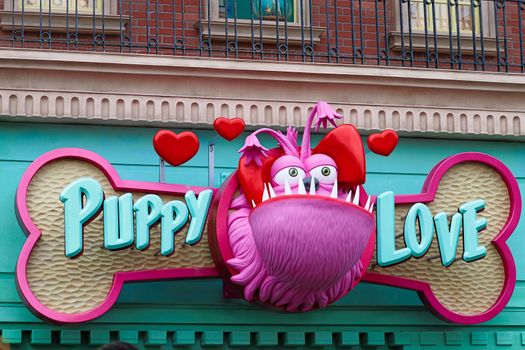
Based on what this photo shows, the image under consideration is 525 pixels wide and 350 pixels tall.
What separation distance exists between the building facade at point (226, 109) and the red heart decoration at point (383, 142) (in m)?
0.64

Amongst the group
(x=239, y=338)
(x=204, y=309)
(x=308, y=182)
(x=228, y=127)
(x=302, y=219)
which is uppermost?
(x=228, y=127)

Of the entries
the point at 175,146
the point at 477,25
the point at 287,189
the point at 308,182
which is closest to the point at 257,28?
the point at 175,146

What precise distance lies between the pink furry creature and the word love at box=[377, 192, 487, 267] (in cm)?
15

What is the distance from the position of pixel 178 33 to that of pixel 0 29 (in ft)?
5.18

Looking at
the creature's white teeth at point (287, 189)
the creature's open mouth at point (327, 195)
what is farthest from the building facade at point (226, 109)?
the creature's white teeth at point (287, 189)

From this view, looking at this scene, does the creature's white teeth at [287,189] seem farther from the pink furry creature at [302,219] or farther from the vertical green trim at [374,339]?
the vertical green trim at [374,339]

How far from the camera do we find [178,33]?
11477 millimetres

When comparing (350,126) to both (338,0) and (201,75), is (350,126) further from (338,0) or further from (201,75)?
(338,0)

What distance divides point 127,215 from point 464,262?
9.71 feet

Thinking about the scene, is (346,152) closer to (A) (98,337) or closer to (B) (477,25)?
(A) (98,337)

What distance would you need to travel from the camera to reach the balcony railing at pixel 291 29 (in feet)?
36.1

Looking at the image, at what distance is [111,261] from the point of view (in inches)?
394

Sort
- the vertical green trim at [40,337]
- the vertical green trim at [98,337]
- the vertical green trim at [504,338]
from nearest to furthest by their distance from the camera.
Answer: the vertical green trim at [40,337]
the vertical green trim at [98,337]
the vertical green trim at [504,338]

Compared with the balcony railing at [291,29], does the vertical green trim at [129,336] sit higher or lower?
lower
